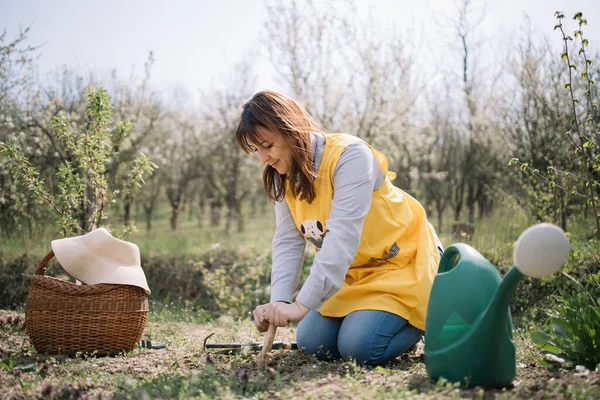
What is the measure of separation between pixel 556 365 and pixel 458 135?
967cm

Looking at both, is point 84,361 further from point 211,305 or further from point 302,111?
point 211,305

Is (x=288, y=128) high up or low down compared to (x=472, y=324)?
up

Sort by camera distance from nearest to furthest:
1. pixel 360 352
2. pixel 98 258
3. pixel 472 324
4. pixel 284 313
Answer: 1. pixel 472 324
2. pixel 284 313
3. pixel 360 352
4. pixel 98 258

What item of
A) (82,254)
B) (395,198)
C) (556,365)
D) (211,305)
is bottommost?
(211,305)

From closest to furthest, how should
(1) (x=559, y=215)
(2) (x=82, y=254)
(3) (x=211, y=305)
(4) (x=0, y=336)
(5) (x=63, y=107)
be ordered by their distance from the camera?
(2) (x=82, y=254) < (4) (x=0, y=336) < (1) (x=559, y=215) < (3) (x=211, y=305) < (5) (x=63, y=107)

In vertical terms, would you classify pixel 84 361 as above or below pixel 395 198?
below

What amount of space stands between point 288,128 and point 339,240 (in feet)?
1.77

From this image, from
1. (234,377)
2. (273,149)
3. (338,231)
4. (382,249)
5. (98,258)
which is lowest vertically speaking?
(234,377)

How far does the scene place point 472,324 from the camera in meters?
1.88

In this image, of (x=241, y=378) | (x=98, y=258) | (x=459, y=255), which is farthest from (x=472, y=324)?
(x=98, y=258)

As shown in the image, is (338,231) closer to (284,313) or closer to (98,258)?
(284,313)

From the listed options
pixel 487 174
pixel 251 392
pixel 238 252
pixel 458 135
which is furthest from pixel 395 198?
pixel 458 135

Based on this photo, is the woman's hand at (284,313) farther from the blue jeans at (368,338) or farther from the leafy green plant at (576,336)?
the leafy green plant at (576,336)

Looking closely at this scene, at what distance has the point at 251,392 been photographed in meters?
1.94
